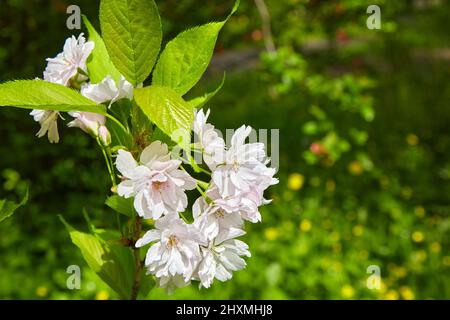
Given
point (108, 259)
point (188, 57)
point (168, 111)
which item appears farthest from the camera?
point (108, 259)

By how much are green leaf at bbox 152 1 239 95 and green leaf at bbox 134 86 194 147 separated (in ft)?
0.30

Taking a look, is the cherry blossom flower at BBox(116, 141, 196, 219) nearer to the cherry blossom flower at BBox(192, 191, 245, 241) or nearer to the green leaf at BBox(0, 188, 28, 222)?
the cherry blossom flower at BBox(192, 191, 245, 241)

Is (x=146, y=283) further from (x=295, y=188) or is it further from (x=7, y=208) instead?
(x=295, y=188)

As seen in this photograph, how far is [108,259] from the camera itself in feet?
3.57

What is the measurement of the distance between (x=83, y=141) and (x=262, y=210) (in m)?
0.95

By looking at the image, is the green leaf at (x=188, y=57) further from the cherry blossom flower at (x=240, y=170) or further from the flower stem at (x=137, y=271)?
the flower stem at (x=137, y=271)

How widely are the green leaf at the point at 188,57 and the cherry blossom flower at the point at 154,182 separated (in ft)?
0.39

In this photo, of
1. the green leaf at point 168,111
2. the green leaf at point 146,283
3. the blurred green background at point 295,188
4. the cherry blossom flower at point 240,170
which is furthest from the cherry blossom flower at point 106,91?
the blurred green background at point 295,188

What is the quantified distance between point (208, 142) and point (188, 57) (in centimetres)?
15

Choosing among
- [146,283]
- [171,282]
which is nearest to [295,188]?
[146,283]

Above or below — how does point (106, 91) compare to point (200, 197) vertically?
above

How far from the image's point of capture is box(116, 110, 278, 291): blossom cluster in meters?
0.87

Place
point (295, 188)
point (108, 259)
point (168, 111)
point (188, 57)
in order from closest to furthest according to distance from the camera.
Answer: point (168, 111)
point (188, 57)
point (108, 259)
point (295, 188)
